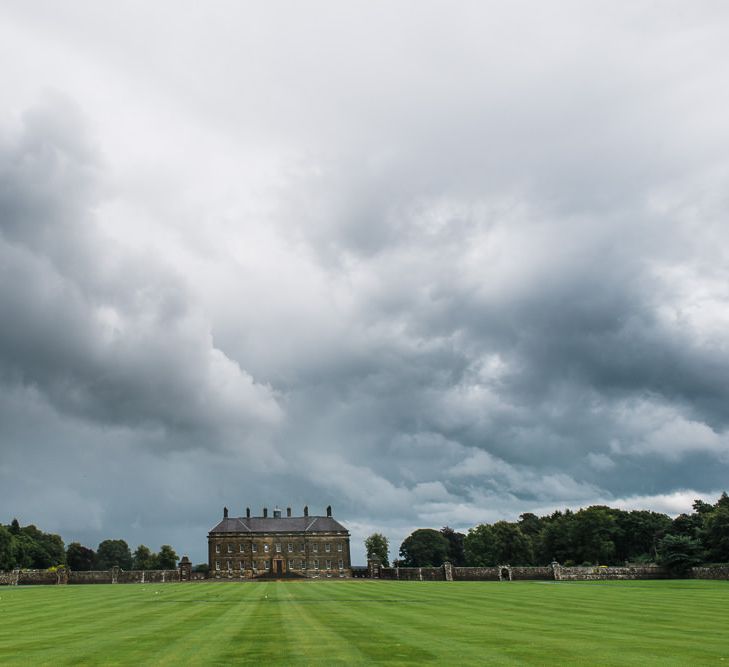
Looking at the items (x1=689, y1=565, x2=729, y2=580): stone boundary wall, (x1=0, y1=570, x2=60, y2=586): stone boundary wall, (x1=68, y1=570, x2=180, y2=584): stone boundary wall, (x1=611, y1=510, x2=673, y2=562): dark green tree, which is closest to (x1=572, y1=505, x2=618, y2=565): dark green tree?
(x1=611, y1=510, x2=673, y2=562): dark green tree

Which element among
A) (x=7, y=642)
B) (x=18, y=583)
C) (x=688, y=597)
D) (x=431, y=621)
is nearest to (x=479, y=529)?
(x=18, y=583)

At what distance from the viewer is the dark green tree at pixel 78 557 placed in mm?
150750

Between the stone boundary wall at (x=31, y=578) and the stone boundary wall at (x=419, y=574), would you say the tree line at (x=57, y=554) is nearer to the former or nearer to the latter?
the stone boundary wall at (x=31, y=578)

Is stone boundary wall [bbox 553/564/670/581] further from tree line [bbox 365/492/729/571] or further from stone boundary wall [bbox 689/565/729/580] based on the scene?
tree line [bbox 365/492/729/571]

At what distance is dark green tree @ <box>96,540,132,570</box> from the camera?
176000 mm

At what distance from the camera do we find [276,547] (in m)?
124

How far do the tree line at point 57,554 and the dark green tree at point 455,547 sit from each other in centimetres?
5719

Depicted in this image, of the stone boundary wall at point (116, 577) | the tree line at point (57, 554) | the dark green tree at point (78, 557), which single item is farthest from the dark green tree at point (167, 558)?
the stone boundary wall at point (116, 577)

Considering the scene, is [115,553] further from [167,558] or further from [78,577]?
[78,577]

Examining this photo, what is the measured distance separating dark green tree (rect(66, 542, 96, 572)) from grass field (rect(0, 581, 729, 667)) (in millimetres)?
133813

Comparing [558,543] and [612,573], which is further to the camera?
[558,543]

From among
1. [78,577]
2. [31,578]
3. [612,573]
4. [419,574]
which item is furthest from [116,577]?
[612,573]

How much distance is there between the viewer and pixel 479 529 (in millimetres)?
117750

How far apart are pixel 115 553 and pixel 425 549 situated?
8780cm
